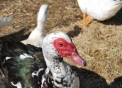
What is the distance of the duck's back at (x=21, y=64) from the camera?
3.06 m

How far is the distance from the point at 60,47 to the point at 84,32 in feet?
7.47

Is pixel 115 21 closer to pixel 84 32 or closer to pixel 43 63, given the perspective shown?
pixel 84 32

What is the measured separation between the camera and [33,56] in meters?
3.33

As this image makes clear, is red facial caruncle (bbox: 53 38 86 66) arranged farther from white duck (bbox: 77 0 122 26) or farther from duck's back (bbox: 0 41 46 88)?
white duck (bbox: 77 0 122 26)

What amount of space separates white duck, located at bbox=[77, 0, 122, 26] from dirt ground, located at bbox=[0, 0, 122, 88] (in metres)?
0.17

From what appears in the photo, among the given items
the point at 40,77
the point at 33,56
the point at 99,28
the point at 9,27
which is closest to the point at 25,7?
the point at 9,27

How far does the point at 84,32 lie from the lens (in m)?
4.98

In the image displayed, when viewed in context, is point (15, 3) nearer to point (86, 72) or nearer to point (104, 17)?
point (104, 17)

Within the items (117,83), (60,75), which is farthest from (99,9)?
(60,75)

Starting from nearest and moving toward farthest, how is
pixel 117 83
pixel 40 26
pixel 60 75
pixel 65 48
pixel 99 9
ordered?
pixel 65 48, pixel 60 75, pixel 117 83, pixel 40 26, pixel 99 9

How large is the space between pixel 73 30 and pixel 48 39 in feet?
7.49

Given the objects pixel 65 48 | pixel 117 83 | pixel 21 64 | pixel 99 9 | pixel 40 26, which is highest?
pixel 65 48

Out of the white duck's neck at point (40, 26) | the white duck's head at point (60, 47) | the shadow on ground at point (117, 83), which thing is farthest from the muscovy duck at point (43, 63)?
the shadow on ground at point (117, 83)

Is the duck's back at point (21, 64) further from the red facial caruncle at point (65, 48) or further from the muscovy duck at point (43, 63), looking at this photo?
the red facial caruncle at point (65, 48)
